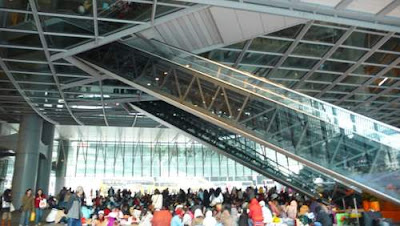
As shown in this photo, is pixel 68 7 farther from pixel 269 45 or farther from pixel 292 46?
pixel 292 46

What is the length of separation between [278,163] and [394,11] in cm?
1254

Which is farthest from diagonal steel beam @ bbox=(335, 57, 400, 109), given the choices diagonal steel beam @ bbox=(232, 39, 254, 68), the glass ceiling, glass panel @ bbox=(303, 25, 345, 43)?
diagonal steel beam @ bbox=(232, 39, 254, 68)

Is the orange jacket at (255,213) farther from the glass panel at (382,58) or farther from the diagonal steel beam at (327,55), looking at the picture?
the glass panel at (382,58)

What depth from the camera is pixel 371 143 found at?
12320mm

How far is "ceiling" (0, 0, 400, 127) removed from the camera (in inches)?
534

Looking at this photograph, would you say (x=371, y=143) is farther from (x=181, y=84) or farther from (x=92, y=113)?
(x=92, y=113)

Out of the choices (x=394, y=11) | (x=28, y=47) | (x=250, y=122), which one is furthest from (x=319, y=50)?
(x=28, y=47)

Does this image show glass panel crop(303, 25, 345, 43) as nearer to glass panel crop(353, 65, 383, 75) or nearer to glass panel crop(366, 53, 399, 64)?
glass panel crop(366, 53, 399, 64)

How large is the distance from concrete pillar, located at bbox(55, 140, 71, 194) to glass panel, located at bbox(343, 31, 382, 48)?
4036 centimetres

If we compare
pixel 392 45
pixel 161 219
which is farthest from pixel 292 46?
pixel 161 219

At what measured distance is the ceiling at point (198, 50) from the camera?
13.6m

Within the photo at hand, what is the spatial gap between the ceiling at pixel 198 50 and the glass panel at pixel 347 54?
2.2 inches

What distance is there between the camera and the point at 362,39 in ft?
61.7

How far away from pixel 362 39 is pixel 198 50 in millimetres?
8824
